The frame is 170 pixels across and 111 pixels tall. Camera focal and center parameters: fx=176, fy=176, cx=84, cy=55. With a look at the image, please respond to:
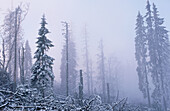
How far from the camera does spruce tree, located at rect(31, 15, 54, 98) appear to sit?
1526cm

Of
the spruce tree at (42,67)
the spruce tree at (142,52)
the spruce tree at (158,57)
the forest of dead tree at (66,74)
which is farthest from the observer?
the spruce tree at (142,52)

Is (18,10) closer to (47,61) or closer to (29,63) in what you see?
(47,61)

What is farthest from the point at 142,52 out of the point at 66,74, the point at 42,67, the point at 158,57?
the point at 42,67

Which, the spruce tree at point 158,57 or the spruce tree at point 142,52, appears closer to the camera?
the spruce tree at point 158,57

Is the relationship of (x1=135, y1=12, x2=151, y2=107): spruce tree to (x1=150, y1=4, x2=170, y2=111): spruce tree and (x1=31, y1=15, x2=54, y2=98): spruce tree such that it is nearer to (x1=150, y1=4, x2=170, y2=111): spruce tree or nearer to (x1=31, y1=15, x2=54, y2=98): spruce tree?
(x1=150, y1=4, x2=170, y2=111): spruce tree

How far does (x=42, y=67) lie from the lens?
51.6 ft

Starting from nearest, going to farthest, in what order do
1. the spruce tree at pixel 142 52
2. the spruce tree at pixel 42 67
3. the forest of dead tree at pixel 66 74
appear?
the forest of dead tree at pixel 66 74 < the spruce tree at pixel 42 67 < the spruce tree at pixel 142 52

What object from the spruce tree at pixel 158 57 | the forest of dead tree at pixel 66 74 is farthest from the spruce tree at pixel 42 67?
the spruce tree at pixel 158 57

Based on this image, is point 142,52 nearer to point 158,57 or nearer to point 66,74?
point 158,57

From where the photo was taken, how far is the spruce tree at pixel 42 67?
15258 mm

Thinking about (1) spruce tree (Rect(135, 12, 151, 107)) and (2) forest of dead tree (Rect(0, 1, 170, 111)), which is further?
(1) spruce tree (Rect(135, 12, 151, 107))

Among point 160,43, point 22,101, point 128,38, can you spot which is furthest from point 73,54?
point 128,38

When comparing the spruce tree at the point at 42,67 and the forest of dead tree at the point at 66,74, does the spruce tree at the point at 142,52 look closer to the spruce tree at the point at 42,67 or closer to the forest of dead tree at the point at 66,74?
the forest of dead tree at the point at 66,74

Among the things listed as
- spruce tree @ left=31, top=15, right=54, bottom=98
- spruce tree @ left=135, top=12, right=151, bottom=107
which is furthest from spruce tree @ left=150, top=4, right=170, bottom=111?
spruce tree @ left=31, top=15, right=54, bottom=98
